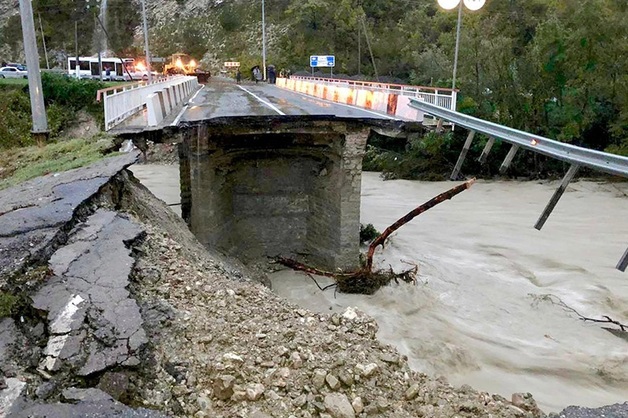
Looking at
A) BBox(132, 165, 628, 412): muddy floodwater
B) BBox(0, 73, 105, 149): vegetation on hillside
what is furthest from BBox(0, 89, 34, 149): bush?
BBox(132, 165, 628, 412): muddy floodwater

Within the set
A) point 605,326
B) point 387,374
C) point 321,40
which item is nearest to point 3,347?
point 387,374

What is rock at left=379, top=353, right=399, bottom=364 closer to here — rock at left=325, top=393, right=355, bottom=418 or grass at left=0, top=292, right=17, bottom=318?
rock at left=325, top=393, right=355, bottom=418

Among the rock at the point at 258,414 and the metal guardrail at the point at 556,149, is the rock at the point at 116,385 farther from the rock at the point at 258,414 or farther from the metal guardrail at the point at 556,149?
the metal guardrail at the point at 556,149

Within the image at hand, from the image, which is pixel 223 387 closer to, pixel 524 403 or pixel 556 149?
pixel 524 403

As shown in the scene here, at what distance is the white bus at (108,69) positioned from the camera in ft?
173

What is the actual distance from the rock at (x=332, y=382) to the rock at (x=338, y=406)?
76 mm

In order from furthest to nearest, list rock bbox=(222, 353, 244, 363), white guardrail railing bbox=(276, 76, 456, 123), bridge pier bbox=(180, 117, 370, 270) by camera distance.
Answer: white guardrail railing bbox=(276, 76, 456, 123)
bridge pier bbox=(180, 117, 370, 270)
rock bbox=(222, 353, 244, 363)

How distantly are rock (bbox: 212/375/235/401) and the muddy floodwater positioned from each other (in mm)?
5930

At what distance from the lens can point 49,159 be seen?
39.6ft

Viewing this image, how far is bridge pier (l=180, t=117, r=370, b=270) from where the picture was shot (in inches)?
540

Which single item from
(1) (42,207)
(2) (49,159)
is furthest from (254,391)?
(2) (49,159)

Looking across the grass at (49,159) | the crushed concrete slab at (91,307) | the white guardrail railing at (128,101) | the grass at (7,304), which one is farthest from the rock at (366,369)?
the white guardrail railing at (128,101)

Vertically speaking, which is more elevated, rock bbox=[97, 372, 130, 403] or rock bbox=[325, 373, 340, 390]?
rock bbox=[97, 372, 130, 403]

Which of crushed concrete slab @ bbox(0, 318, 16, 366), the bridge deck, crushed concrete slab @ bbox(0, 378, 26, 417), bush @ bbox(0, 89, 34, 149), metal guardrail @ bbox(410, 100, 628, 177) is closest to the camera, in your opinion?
crushed concrete slab @ bbox(0, 378, 26, 417)
